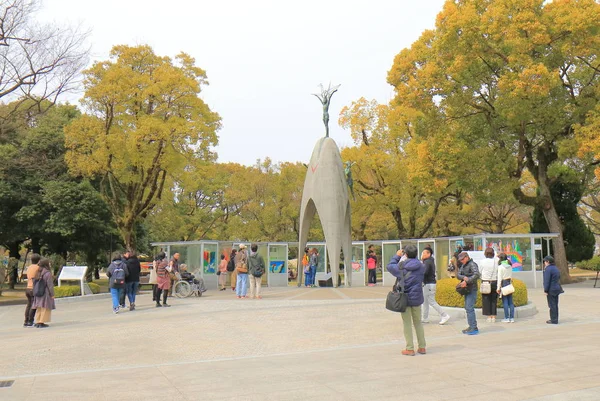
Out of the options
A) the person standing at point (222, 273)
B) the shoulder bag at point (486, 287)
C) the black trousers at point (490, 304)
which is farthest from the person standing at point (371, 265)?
the shoulder bag at point (486, 287)

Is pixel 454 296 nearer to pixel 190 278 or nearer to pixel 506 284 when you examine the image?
pixel 506 284

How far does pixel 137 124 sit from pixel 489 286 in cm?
1895

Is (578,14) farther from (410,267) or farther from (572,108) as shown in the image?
(410,267)

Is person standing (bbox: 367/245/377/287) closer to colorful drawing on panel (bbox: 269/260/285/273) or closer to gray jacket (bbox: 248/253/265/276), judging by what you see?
colorful drawing on panel (bbox: 269/260/285/273)

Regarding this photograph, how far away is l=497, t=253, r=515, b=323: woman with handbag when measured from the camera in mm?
10844

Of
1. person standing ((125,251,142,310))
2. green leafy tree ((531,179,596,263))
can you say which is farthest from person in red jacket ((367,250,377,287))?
person standing ((125,251,142,310))

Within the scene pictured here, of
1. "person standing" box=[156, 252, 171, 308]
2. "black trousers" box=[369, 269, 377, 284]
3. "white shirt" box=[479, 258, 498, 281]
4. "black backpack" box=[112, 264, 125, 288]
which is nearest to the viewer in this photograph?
"white shirt" box=[479, 258, 498, 281]

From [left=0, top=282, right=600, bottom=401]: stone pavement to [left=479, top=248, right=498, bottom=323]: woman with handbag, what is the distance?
541mm

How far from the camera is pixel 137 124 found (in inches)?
990

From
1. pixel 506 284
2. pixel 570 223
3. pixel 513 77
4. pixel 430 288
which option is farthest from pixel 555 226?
pixel 430 288

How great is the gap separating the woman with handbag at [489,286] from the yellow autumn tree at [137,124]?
17.2 m

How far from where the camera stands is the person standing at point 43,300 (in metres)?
12.0

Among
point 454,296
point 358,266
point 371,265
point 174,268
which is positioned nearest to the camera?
point 454,296

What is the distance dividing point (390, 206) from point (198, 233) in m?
17.9
